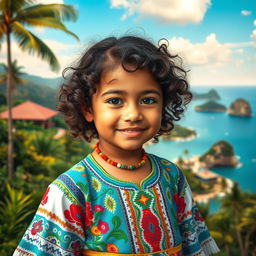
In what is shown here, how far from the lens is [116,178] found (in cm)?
150

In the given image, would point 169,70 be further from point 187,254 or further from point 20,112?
point 20,112

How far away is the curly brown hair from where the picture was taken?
4.77 ft

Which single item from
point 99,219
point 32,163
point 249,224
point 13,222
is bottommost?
point 249,224

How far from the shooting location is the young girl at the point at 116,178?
54.8 inches

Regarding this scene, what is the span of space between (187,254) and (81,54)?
111cm

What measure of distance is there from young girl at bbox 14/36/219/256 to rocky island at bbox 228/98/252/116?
213 ft

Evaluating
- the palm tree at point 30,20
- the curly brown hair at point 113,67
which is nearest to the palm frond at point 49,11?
the palm tree at point 30,20

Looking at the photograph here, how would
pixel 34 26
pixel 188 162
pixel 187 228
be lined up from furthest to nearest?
pixel 188 162 < pixel 34 26 < pixel 187 228

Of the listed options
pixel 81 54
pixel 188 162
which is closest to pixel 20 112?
pixel 81 54

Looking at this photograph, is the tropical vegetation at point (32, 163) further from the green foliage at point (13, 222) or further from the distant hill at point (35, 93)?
the distant hill at point (35, 93)

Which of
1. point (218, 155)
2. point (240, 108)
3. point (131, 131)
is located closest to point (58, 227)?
point (131, 131)

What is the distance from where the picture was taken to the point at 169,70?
1.55 m

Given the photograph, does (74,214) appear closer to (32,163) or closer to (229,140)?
(32,163)

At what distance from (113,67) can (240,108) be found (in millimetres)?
66522
